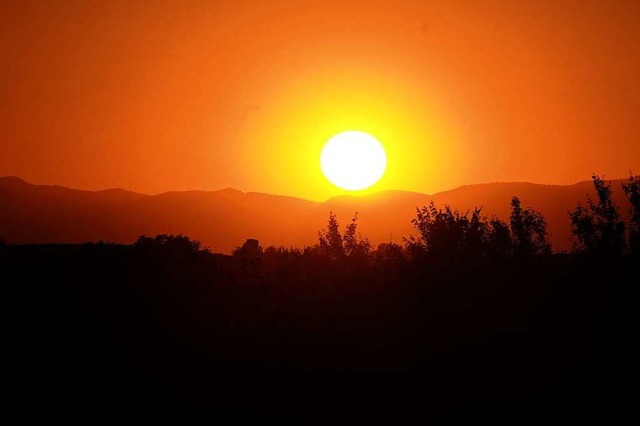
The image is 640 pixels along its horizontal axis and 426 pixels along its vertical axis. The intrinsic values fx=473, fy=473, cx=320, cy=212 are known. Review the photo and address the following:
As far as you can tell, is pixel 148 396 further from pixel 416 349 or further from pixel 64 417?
pixel 416 349

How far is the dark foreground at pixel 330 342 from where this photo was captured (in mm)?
25438

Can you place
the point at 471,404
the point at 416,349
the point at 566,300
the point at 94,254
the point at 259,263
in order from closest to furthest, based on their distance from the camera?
the point at 471,404 → the point at 416,349 → the point at 566,300 → the point at 94,254 → the point at 259,263

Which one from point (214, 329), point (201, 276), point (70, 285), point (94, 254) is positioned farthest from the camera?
point (94, 254)

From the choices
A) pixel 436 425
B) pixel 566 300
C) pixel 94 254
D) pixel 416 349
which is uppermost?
pixel 94 254

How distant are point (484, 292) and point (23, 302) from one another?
3491 centimetres

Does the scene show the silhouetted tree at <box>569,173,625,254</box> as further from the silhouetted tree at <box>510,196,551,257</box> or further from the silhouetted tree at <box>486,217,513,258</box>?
the silhouetted tree at <box>486,217,513,258</box>

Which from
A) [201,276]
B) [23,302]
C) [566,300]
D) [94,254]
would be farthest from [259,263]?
[566,300]

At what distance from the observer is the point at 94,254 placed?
50.0 meters

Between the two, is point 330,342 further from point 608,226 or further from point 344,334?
point 608,226

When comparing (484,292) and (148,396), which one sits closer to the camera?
(148,396)

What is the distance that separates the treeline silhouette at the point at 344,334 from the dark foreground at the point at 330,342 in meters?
0.12

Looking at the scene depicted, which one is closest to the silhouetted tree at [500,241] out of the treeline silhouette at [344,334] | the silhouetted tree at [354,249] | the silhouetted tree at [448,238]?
the treeline silhouette at [344,334]

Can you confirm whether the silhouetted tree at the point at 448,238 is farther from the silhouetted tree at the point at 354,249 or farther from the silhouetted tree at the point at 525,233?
the silhouetted tree at the point at 354,249

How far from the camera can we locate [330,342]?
3422cm
